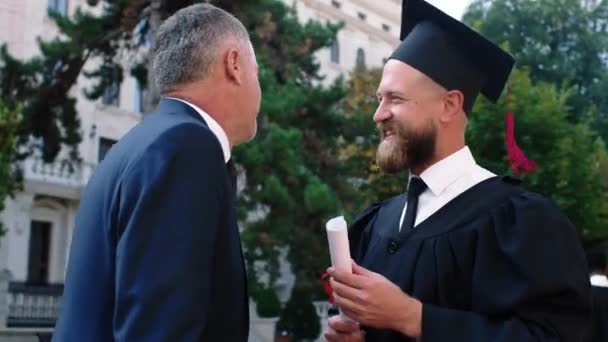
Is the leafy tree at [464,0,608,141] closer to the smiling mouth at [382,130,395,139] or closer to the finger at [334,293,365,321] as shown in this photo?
the smiling mouth at [382,130,395,139]

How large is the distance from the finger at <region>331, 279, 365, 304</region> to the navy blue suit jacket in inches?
10.5

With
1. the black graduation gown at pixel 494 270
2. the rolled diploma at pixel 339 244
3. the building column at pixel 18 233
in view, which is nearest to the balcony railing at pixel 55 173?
the building column at pixel 18 233

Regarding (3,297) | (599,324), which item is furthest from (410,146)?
(3,297)

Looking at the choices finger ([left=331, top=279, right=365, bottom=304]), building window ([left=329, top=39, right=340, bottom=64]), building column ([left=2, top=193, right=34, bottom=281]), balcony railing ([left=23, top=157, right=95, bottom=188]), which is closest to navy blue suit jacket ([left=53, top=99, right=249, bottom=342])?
finger ([left=331, top=279, right=365, bottom=304])

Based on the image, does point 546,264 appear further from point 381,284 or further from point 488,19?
point 488,19

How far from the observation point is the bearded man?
258cm

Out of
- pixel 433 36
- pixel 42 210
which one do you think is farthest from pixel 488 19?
pixel 433 36

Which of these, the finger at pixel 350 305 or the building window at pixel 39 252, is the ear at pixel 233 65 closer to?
the finger at pixel 350 305

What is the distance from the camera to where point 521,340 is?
251 centimetres

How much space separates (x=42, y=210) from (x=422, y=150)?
91.4 feet

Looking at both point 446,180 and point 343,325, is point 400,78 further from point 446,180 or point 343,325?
point 343,325

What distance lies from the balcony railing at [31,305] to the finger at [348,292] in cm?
2347

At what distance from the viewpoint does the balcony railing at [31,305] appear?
24969mm

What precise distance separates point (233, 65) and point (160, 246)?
70 cm
